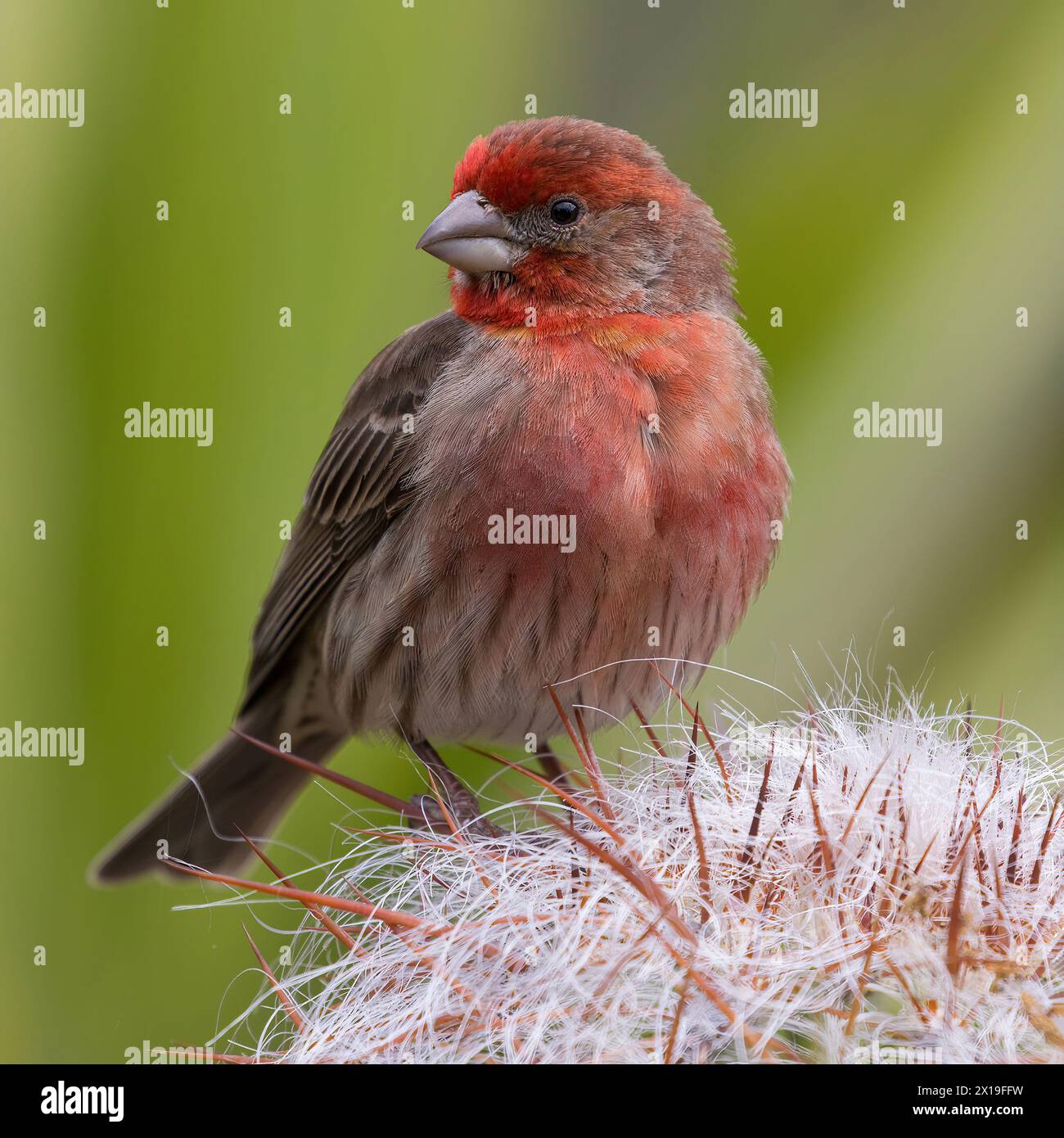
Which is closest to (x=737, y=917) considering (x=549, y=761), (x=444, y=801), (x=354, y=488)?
(x=444, y=801)

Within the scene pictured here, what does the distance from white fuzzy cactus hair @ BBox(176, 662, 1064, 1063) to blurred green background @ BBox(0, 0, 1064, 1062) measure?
49.3 inches

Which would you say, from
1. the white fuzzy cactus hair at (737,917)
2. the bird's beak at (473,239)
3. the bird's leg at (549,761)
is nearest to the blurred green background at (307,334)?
the bird's beak at (473,239)

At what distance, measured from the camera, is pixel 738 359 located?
3.88m

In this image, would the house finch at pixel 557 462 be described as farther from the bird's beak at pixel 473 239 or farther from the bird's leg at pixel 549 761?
the bird's leg at pixel 549 761

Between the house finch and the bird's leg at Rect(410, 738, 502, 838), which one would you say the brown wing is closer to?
the house finch

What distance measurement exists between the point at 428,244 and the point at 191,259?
2.39ft

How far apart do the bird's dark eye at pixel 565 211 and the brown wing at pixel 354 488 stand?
452 millimetres

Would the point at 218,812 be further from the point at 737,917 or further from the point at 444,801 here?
the point at 737,917

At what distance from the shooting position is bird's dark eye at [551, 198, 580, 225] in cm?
378

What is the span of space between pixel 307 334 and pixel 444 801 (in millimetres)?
1458

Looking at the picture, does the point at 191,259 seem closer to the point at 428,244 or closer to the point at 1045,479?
the point at 428,244

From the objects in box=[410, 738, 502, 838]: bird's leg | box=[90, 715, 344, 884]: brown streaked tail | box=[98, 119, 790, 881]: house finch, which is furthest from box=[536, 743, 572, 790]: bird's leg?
box=[90, 715, 344, 884]: brown streaked tail

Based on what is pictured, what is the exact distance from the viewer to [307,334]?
13.1 ft

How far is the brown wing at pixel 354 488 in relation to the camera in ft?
13.5
